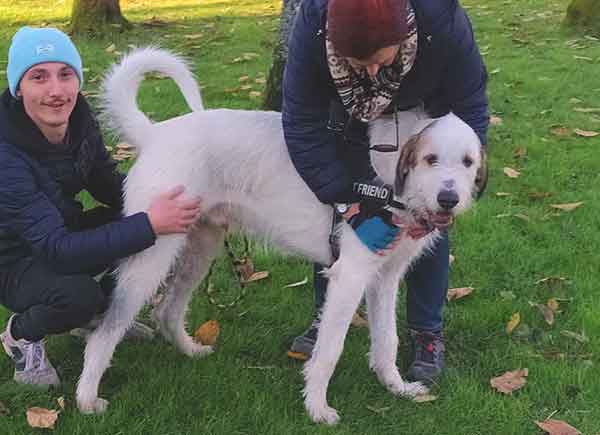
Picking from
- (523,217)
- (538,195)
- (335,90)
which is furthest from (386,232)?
(538,195)

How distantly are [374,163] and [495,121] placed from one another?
4.02 metres

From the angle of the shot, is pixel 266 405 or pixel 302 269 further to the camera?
pixel 302 269

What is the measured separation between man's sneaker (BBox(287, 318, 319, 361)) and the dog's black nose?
1.19 metres

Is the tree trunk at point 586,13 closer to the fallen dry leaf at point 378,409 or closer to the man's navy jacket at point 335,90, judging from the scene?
the man's navy jacket at point 335,90

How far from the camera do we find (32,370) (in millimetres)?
3150

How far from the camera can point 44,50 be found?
283 cm

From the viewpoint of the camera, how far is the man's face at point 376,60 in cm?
235

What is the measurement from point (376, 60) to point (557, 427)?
1688 mm

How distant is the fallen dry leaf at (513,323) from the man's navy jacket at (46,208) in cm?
191

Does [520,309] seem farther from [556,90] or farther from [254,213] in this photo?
[556,90]

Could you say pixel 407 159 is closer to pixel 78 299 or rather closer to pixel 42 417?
pixel 78 299

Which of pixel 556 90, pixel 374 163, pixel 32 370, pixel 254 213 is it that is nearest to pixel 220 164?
pixel 254 213

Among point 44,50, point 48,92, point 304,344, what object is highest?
point 44,50

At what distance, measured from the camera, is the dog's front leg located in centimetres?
298
